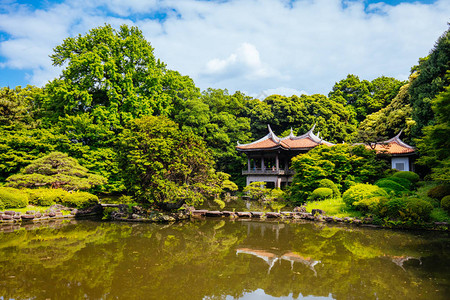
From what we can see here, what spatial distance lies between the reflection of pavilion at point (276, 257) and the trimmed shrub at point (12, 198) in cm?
960

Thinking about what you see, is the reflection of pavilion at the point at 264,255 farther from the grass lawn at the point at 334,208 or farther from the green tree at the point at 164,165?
the grass lawn at the point at 334,208

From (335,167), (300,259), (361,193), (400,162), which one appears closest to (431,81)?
(400,162)

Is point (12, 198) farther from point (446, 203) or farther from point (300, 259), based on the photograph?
point (446, 203)

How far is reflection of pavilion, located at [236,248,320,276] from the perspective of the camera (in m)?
6.07

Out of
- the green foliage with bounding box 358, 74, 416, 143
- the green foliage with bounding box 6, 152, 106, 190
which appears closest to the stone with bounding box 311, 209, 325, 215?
the green foliage with bounding box 6, 152, 106, 190

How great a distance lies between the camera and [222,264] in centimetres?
604

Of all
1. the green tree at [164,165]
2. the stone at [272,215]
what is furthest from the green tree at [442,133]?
the green tree at [164,165]

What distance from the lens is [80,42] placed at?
18.5 m

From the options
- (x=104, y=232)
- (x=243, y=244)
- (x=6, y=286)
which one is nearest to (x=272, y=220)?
(x=243, y=244)

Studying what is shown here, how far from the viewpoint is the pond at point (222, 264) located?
466 cm

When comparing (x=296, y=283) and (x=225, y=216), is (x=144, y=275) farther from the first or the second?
(x=225, y=216)

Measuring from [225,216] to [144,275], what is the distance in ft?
25.5

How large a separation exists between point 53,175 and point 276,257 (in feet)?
36.5

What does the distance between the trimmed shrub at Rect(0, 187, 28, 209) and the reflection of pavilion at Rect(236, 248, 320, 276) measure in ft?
31.5
